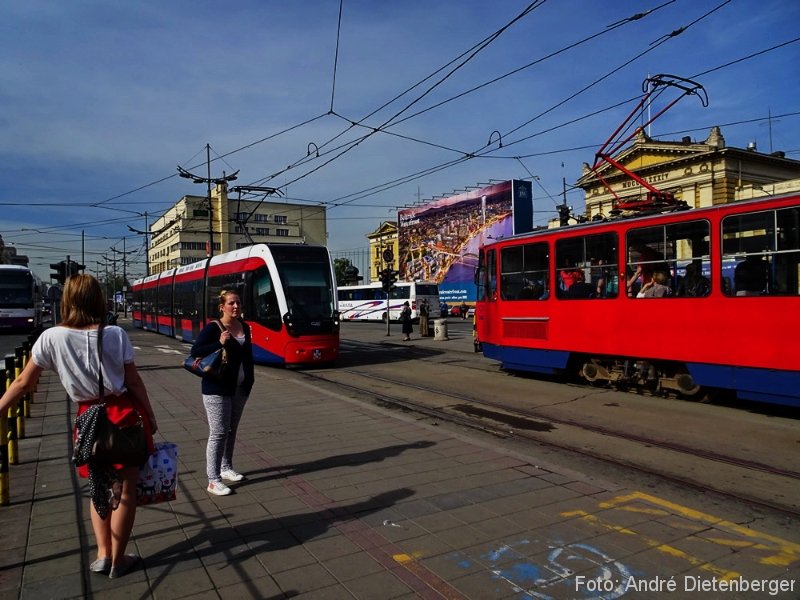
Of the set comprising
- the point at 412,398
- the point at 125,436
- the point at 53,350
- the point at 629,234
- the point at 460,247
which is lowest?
the point at 412,398

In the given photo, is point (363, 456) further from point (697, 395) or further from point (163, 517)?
point (697, 395)

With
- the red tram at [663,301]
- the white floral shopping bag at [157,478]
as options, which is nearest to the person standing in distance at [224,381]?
the white floral shopping bag at [157,478]

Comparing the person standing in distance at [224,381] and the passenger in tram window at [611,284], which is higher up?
the passenger in tram window at [611,284]

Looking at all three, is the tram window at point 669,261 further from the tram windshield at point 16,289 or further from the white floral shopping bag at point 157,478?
the tram windshield at point 16,289

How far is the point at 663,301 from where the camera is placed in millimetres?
9750

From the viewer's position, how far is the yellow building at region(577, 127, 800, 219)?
136ft

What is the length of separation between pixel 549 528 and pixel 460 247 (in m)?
54.6

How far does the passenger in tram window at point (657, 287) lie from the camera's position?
979 cm

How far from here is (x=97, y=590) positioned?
11.5ft

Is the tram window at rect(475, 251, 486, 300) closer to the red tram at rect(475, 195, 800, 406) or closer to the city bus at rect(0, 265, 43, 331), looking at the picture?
the red tram at rect(475, 195, 800, 406)

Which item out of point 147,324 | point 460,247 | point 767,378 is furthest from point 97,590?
point 460,247

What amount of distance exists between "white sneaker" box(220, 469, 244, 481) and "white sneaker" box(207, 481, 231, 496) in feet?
0.86

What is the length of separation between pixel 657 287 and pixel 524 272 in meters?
3.18

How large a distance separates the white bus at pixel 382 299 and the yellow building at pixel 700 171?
474 inches
